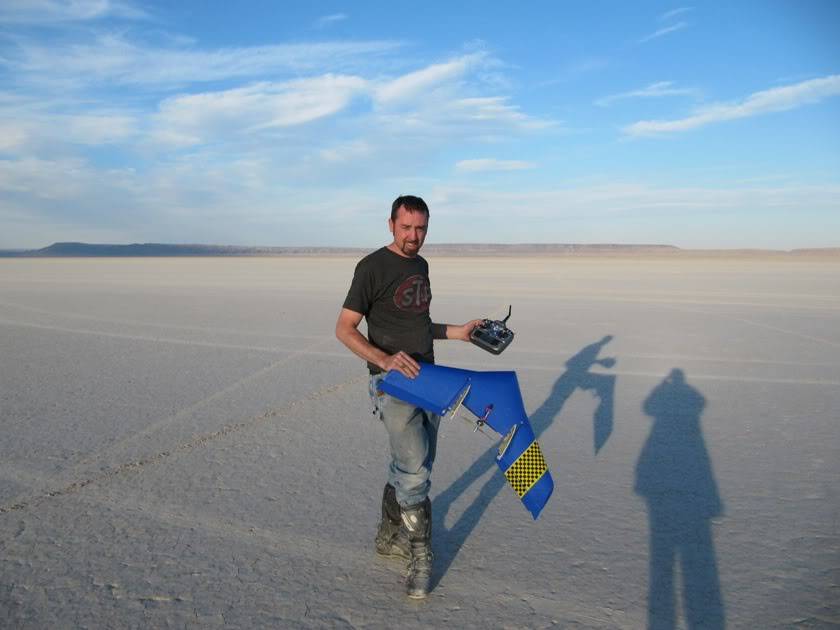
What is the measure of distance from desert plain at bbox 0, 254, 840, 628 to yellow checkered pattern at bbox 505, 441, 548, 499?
52 cm

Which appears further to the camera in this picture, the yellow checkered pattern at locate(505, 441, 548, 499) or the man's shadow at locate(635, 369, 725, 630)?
the yellow checkered pattern at locate(505, 441, 548, 499)

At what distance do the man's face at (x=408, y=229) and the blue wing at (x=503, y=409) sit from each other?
60 centimetres

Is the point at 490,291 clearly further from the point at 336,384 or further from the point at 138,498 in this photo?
the point at 138,498

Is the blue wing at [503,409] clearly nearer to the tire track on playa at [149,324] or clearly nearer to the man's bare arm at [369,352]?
the man's bare arm at [369,352]

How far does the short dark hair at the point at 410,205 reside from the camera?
3230 mm

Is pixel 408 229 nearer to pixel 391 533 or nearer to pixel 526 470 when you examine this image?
pixel 526 470

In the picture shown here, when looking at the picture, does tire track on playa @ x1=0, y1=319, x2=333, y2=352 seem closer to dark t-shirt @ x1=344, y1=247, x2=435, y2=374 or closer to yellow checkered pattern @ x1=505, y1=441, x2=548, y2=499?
dark t-shirt @ x1=344, y1=247, x2=435, y2=374

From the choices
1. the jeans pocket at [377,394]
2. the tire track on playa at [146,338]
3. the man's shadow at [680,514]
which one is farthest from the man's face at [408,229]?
the tire track on playa at [146,338]

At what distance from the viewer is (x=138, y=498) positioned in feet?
14.3

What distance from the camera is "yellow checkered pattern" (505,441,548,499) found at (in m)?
3.28

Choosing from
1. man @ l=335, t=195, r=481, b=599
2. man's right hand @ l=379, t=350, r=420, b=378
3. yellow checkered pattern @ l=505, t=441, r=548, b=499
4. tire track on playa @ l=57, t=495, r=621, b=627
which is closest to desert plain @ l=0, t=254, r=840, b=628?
tire track on playa @ l=57, t=495, r=621, b=627

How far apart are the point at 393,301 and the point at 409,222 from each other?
15.8 inches

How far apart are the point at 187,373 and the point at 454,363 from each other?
354 cm

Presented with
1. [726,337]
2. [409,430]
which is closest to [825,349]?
[726,337]
